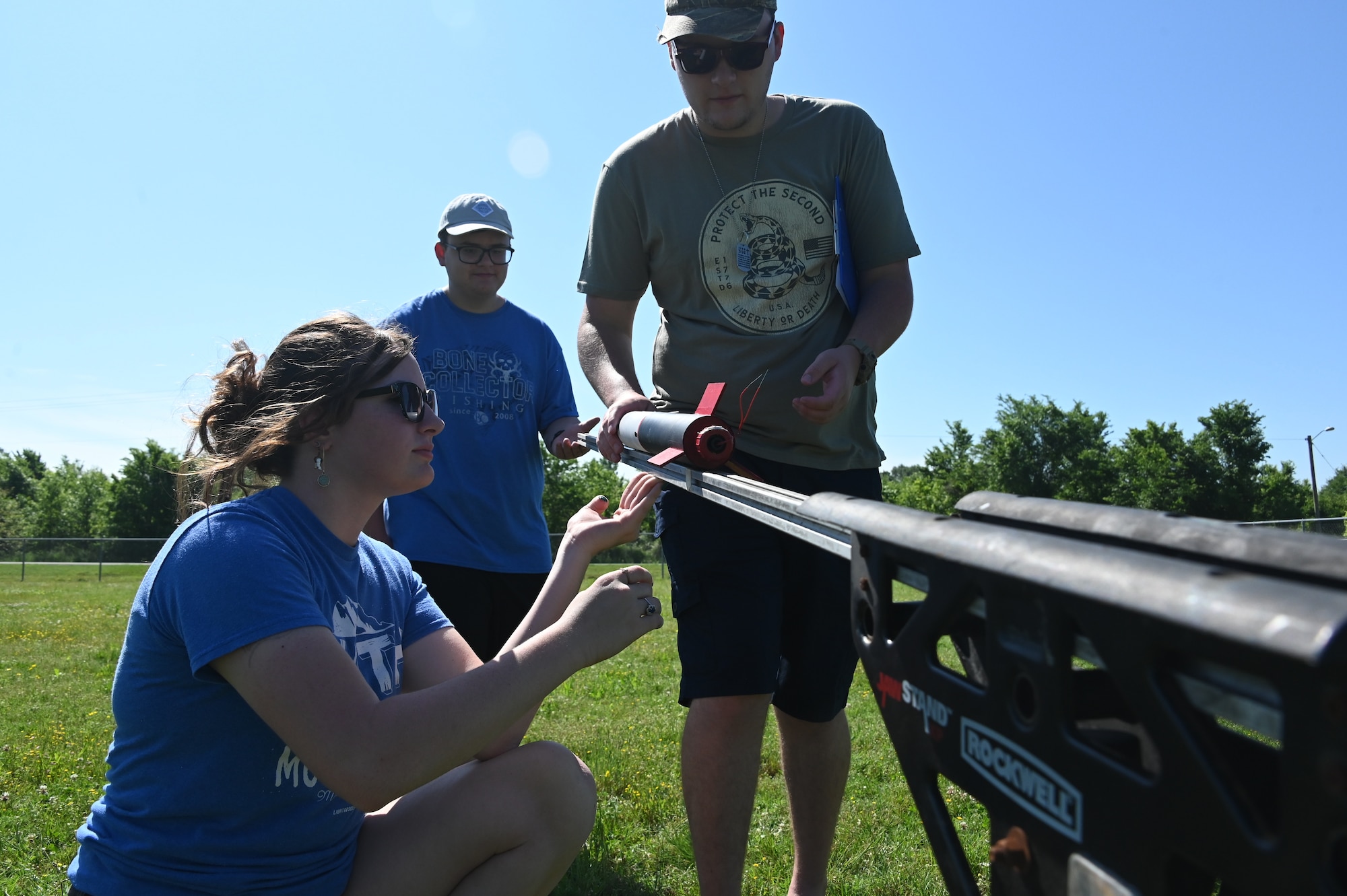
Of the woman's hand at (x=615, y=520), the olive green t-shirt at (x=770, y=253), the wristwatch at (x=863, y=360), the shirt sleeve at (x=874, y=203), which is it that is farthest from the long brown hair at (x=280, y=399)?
the shirt sleeve at (x=874, y=203)

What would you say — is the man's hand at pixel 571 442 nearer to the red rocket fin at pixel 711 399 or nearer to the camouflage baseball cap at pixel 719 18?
the red rocket fin at pixel 711 399

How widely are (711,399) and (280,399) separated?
110 cm

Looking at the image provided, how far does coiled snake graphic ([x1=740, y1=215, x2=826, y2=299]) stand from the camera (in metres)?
2.97

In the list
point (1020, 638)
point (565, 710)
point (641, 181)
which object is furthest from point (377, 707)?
point (565, 710)

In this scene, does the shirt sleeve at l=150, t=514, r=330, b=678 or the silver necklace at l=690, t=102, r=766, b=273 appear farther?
the silver necklace at l=690, t=102, r=766, b=273

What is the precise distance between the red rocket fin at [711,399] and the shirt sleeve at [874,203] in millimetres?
753

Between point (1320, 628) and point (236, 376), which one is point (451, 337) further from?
point (1320, 628)

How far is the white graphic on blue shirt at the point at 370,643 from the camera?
209 centimetres

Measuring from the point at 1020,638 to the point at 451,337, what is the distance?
3.47 meters

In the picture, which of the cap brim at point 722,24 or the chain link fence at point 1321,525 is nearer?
the cap brim at point 722,24

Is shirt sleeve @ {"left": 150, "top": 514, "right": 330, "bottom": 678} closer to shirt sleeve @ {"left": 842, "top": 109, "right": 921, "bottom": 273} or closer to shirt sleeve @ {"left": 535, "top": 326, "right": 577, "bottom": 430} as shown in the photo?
shirt sleeve @ {"left": 842, "top": 109, "right": 921, "bottom": 273}

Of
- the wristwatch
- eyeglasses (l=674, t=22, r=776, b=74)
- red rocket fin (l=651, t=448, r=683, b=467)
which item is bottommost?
red rocket fin (l=651, t=448, r=683, b=467)

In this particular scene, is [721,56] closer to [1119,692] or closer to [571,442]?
[571,442]

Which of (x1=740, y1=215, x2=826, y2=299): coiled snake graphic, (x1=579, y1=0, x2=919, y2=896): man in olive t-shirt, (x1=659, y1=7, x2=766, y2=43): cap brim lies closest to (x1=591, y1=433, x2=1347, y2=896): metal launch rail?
(x1=579, y1=0, x2=919, y2=896): man in olive t-shirt
